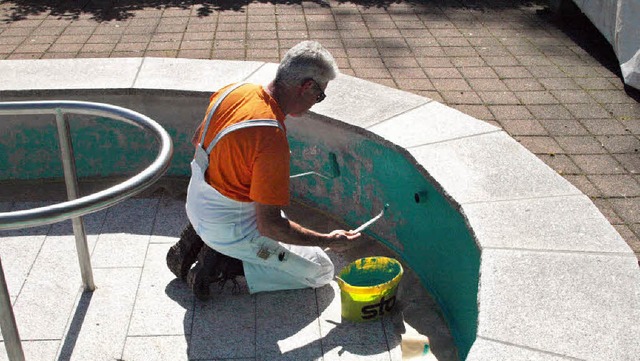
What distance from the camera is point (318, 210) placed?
195 inches

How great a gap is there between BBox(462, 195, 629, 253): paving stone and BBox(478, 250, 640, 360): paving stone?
0.08 metres

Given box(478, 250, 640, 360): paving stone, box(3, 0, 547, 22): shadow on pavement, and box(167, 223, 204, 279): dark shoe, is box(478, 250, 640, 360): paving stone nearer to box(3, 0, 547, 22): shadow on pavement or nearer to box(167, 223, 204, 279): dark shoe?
box(167, 223, 204, 279): dark shoe

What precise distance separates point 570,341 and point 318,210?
239 centimetres

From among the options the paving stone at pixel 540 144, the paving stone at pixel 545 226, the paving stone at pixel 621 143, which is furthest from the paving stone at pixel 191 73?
the paving stone at pixel 621 143

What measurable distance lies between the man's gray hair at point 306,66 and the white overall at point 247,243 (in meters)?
0.35

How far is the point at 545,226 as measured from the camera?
3553 millimetres

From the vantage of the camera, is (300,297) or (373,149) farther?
(373,149)

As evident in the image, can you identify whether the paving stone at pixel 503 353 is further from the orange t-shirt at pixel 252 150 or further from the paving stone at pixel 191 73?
the paving stone at pixel 191 73

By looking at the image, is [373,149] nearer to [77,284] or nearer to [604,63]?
[77,284]

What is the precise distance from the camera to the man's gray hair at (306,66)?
3.32 metres

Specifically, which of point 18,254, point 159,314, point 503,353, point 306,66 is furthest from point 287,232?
point 18,254

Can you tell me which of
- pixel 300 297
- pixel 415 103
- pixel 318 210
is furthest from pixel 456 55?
pixel 300 297

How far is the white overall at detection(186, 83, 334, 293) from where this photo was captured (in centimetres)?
370

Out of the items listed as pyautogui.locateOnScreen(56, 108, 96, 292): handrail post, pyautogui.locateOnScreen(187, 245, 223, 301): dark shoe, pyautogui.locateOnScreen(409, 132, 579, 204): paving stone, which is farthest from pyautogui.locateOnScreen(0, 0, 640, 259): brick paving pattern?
pyautogui.locateOnScreen(56, 108, 96, 292): handrail post
